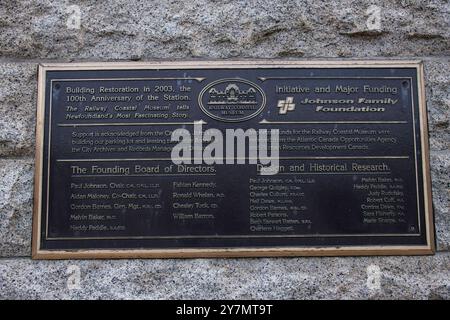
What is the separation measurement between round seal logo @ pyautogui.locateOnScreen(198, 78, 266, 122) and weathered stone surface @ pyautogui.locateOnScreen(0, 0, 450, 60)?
0.83 feet

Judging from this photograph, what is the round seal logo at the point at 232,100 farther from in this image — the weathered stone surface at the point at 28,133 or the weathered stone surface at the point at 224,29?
the weathered stone surface at the point at 28,133

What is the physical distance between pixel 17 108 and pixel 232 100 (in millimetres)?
Answer: 1572

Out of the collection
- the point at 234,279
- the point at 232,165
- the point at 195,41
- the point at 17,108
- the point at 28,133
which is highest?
the point at 195,41

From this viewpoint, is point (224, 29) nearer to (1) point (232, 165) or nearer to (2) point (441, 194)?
(1) point (232, 165)

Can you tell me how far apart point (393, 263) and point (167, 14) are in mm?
2431

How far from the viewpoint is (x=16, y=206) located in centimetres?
376

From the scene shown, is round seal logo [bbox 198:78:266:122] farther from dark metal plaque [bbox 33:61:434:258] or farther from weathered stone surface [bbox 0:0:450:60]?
weathered stone surface [bbox 0:0:450:60]

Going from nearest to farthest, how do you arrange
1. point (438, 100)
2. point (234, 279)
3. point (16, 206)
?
1. point (234, 279)
2. point (16, 206)
3. point (438, 100)

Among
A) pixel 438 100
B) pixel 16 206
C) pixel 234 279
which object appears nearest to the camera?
pixel 234 279

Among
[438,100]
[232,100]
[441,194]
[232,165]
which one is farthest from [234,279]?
[438,100]

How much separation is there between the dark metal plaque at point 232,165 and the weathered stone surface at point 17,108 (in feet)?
0.31

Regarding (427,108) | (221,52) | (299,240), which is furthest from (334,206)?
(221,52)

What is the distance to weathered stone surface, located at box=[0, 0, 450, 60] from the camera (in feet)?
13.0

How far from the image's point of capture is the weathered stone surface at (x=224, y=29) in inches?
156
